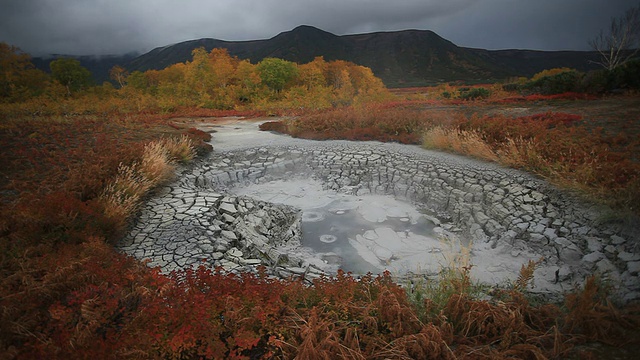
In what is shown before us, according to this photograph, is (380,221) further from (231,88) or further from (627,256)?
(231,88)

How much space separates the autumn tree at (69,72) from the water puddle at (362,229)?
111 feet

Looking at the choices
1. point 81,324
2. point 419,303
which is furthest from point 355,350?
point 81,324

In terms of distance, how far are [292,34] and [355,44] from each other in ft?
121

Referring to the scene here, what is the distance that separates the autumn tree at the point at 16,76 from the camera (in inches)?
318

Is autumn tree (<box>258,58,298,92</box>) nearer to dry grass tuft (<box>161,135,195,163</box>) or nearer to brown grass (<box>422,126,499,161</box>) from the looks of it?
brown grass (<box>422,126,499,161</box>)

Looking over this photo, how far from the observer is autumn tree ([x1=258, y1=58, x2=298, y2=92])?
37.1m

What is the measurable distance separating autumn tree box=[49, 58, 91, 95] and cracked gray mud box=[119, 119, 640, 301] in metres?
31.3

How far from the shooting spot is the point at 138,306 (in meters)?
3.07

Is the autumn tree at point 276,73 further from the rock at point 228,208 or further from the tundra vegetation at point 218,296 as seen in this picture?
the rock at point 228,208

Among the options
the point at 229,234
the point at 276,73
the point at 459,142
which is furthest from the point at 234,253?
the point at 276,73

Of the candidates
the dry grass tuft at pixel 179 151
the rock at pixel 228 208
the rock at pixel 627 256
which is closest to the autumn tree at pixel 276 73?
the dry grass tuft at pixel 179 151

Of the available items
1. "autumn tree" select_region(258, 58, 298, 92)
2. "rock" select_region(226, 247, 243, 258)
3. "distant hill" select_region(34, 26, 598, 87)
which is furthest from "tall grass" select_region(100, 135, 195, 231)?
"distant hill" select_region(34, 26, 598, 87)

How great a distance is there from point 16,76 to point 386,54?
16105 cm

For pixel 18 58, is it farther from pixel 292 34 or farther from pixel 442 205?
pixel 292 34
